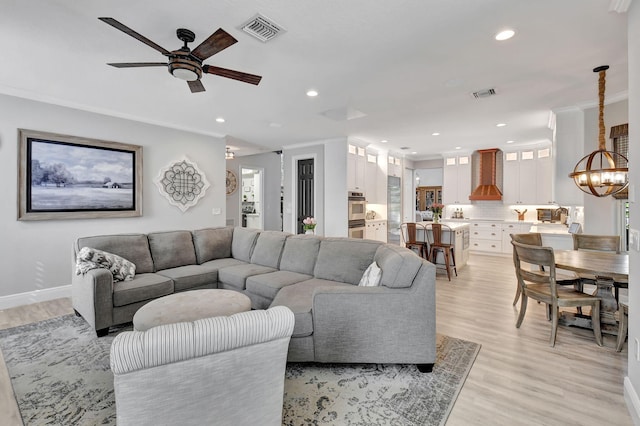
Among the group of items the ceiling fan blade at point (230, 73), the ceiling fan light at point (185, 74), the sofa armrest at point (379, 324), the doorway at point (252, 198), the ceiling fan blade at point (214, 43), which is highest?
the ceiling fan blade at point (214, 43)

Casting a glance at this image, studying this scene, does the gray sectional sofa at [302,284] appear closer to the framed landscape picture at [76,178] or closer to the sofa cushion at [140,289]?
the sofa cushion at [140,289]

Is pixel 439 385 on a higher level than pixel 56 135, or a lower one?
lower

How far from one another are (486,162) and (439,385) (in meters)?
7.21

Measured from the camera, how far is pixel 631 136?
2.00 metres

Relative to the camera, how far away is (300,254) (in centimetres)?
366

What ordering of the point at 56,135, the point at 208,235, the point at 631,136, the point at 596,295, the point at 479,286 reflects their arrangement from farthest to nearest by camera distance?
the point at 479,286
the point at 208,235
the point at 56,135
the point at 596,295
the point at 631,136

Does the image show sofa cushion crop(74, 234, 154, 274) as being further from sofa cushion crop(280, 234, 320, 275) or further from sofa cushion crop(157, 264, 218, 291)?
sofa cushion crop(280, 234, 320, 275)

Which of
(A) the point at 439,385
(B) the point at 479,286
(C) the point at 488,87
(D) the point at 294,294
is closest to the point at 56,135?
(D) the point at 294,294

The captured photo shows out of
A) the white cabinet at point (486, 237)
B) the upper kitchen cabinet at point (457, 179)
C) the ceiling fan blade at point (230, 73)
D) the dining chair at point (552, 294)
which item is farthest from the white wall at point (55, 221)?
the white cabinet at point (486, 237)

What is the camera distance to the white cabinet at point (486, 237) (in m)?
7.56

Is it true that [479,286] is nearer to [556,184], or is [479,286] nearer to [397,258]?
[556,184]

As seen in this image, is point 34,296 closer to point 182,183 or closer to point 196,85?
point 182,183

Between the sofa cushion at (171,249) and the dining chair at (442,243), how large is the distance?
393 cm

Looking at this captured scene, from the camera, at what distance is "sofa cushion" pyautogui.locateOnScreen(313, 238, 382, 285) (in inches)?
122
